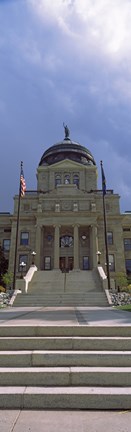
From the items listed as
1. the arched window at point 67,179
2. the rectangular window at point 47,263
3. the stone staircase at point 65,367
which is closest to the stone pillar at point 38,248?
the rectangular window at point 47,263

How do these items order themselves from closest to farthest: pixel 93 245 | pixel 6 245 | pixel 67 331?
pixel 67 331, pixel 93 245, pixel 6 245

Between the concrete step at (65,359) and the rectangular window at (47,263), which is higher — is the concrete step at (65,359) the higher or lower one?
the lower one

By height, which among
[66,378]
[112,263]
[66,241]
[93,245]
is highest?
[66,241]

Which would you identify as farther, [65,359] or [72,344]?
[72,344]

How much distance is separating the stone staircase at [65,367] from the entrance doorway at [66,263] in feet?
115

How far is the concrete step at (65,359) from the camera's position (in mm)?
3941

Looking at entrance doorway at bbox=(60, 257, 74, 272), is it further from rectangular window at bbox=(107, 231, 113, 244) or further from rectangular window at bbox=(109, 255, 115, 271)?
rectangular window at bbox=(107, 231, 113, 244)

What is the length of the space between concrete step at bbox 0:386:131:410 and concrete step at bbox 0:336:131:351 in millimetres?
1010

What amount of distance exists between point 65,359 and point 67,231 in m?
37.9

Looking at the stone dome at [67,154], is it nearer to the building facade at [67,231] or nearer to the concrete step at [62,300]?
the building facade at [67,231]

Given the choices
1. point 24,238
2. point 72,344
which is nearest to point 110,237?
point 24,238

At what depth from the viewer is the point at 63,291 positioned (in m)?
24.4

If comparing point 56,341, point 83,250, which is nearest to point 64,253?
point 83,250
